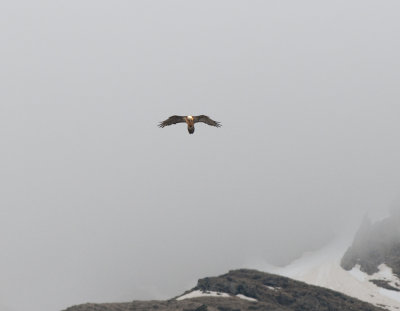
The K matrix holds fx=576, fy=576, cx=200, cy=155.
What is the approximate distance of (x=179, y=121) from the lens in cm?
2864

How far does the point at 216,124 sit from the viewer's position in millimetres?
29062

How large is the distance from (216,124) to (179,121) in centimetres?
190
